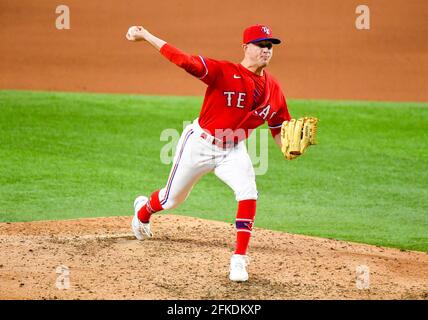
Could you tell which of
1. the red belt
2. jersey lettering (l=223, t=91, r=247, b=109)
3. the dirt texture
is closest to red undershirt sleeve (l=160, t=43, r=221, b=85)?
jersey lettering (l=223, t=91, r=247, b=109)

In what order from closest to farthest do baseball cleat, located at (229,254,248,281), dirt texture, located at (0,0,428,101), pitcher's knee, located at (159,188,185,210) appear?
baseball cleat, located at (229,254,248,281) → pitcher's knee, located at (159,188,185,210) → dirt texture, located at (0,0,428,101)

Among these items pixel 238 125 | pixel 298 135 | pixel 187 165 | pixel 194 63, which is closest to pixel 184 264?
pixel 187 165

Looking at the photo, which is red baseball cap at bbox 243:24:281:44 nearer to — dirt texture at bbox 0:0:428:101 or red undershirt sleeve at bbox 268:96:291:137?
red undershirt sleeve at bbox 268:96:291:137

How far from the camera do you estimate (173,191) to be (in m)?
6.58

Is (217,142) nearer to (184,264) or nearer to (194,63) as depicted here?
(194,63)

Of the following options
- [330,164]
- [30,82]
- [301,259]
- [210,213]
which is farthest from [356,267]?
[30,82]

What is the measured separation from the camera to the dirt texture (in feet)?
49.4

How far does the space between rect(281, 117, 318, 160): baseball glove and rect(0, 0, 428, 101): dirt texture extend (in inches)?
333

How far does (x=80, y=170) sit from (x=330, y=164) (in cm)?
312

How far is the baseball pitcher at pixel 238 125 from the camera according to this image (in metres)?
6.07

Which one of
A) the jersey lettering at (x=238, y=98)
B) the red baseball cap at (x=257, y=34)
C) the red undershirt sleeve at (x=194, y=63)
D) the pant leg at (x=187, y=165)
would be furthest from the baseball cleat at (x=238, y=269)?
the red baseball cap at (x=257, y=34)

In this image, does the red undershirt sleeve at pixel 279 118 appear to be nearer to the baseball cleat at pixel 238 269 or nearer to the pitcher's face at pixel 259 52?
the pitcher's face at pixel 259 52

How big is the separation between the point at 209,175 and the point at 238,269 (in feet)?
14.8
